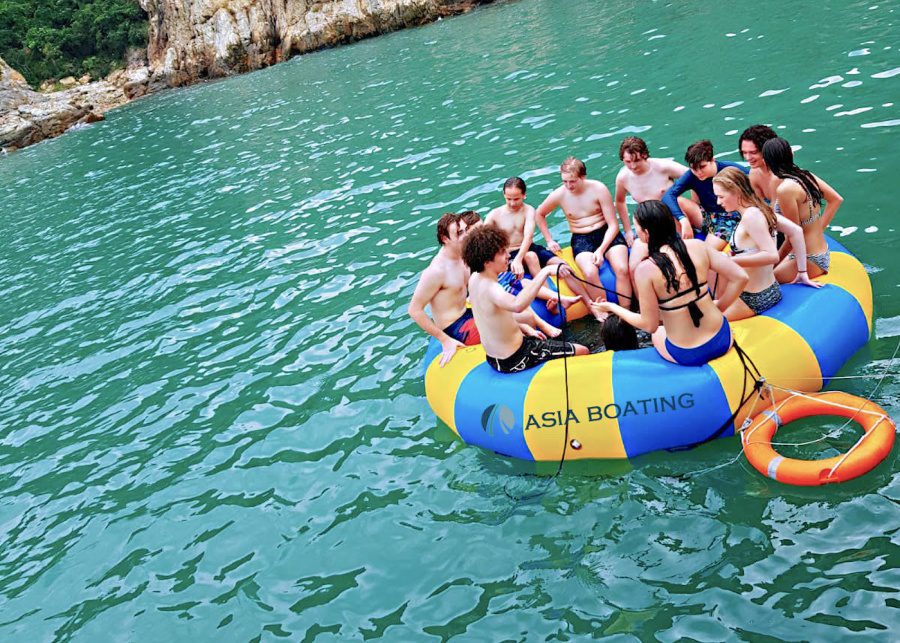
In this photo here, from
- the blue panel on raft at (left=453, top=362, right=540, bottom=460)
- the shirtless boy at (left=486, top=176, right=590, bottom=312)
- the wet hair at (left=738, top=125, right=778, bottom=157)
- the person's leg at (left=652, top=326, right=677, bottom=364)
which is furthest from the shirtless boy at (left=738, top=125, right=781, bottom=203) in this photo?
the blue panel on raft at (left=453, top=362, right=540, bottom=460)

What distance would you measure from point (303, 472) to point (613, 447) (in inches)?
112

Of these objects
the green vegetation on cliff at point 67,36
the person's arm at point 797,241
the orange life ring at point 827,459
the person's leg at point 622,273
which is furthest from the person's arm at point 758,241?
the green vegetation on cliff at point 67,36

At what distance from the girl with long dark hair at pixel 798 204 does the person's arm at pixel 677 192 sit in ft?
3.59

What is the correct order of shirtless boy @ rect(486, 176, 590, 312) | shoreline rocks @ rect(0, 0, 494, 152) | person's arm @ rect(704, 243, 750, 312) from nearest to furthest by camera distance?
person's arm @ rect(704, 243, 750, 312), shirtless boy @ rect(486, 176, 590, 312), shoreline rocks @ rect(0, 0, 494, 152)

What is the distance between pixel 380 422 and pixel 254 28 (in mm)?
38306

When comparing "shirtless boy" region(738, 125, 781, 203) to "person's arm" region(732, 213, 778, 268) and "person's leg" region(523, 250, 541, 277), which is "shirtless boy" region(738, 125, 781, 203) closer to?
"person's arm" region(732, 213, 778, 268)

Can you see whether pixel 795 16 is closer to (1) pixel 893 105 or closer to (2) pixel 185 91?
(1) pixel 893 105

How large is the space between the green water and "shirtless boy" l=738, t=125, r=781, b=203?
1.31 metres

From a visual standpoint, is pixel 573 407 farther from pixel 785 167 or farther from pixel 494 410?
pixel 785 167

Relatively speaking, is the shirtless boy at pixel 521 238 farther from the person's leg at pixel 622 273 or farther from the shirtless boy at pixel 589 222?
the person's leg at pixel 622 273

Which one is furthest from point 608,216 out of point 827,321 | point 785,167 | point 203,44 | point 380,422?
point 203,44

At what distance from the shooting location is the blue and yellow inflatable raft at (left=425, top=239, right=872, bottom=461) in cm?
551

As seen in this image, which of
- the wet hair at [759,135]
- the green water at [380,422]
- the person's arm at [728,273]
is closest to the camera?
the green water at [380,422]

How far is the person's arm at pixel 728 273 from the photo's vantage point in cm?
545
